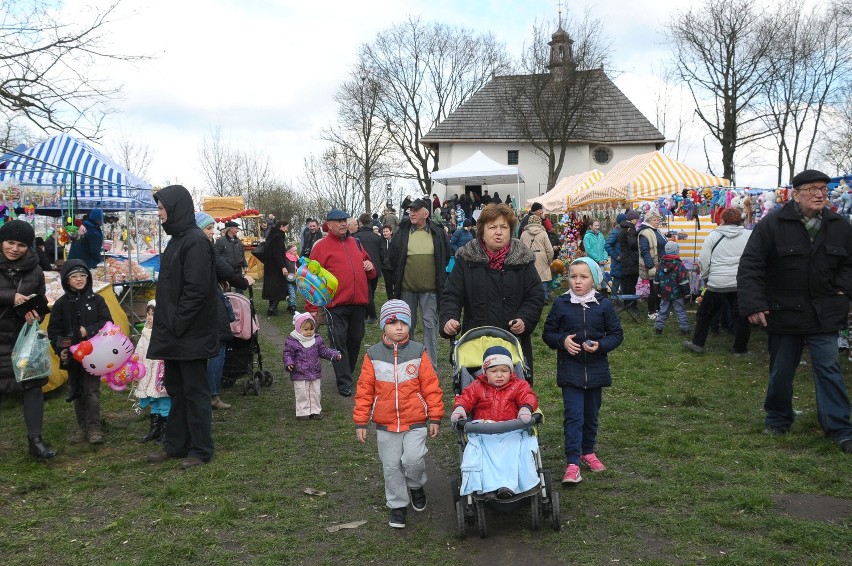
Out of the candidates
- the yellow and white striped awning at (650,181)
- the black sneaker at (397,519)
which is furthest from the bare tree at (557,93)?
the black sneaker at (397,519)

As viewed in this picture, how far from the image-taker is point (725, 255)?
1055 cm

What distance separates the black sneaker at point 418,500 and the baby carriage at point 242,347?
4.28m

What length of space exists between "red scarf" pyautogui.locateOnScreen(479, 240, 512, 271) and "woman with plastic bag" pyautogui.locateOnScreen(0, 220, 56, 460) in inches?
151

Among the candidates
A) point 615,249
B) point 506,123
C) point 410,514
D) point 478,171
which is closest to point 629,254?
point 615,249

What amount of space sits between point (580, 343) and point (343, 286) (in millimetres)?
3780

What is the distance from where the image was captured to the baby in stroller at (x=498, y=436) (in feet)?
15.4

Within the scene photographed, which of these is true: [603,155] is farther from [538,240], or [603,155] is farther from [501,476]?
[501,476]

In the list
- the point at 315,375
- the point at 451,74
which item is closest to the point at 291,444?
the point at 315,375

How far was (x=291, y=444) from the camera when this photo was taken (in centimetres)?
715

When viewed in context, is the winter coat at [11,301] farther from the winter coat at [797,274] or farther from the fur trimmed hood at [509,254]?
the winter coat at [797,274]

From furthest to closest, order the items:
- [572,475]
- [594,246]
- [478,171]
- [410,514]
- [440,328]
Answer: [478,171] → [594,246] → [440,328] → [572,475] → [410,514]

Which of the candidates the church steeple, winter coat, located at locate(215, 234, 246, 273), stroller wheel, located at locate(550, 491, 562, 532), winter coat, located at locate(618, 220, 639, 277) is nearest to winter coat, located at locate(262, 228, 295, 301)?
winter coat, located at locate(215, 234, 246, 273)

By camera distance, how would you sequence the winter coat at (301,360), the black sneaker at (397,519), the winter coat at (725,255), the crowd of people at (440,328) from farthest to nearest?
the winter coat at (725,255) → the winter coat at (301,360) → the crowd of people at (440,328) → the black sneaker at (397,519)

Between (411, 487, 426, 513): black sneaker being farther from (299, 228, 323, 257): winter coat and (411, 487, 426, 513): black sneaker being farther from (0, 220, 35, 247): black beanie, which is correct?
(299, 228, 323, 257): winter coat
